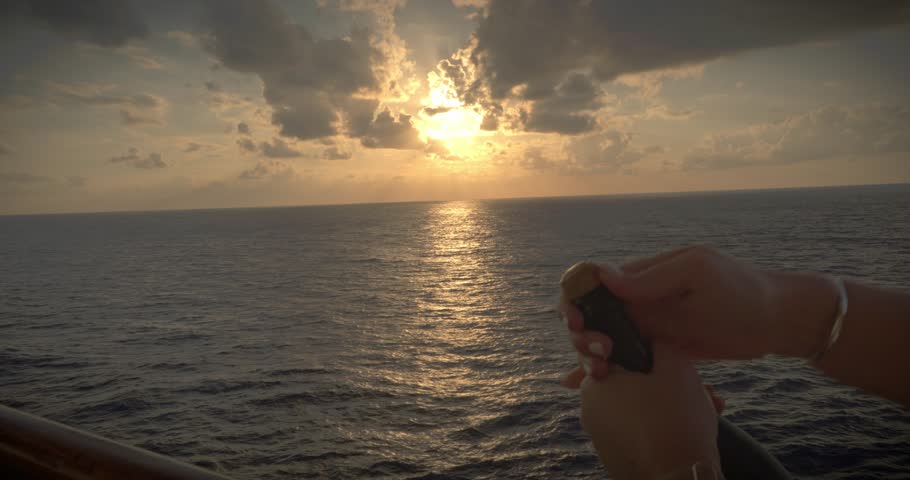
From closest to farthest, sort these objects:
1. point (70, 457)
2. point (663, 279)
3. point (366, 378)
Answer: point (663, 279) → point (70, 457) → point (366, 378)

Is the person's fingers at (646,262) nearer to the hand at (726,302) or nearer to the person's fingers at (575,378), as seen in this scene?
the hand at (726,302)

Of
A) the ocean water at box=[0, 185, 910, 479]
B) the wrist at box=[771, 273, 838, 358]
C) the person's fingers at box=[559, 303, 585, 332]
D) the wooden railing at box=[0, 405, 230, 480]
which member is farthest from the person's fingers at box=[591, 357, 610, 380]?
the ocean water at box=[0, 185, 910, 479]

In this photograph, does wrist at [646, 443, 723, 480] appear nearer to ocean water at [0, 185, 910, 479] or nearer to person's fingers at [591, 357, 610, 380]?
person's fingers at [591, 357, 610, 380]

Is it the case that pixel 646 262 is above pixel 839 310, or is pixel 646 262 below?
above

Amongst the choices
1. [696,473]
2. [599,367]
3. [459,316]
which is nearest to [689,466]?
[696,473]

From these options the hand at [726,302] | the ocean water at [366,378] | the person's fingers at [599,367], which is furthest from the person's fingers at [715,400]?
the ocean water at [366,378]

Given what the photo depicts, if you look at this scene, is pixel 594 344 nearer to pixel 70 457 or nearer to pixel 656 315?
pixel 656 315

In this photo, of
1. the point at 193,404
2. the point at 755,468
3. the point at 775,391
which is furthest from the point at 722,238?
the point at 755,468
